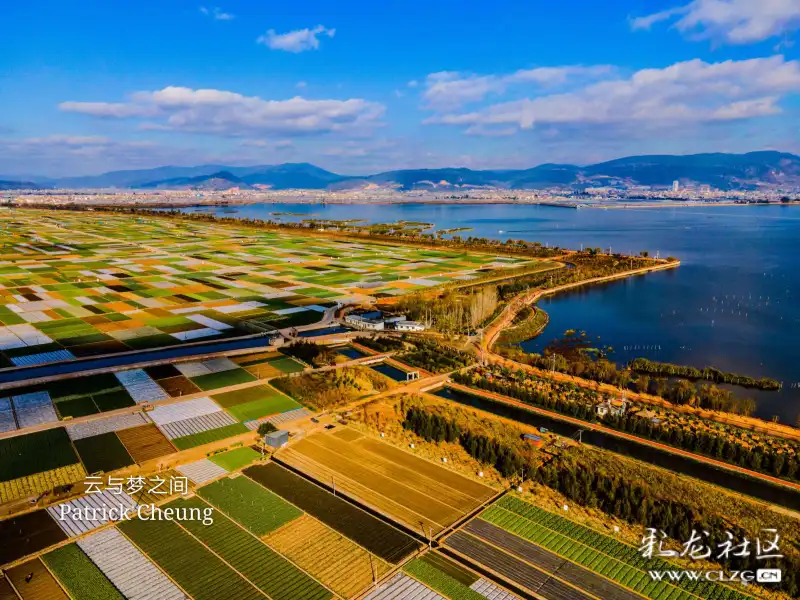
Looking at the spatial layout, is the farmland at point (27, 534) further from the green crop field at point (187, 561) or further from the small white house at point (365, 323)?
the small white house at point (365, 323)

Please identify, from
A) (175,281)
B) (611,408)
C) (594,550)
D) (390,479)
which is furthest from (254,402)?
(175,281)

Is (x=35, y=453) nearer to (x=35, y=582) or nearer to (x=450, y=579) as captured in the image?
(x=35, y=582)

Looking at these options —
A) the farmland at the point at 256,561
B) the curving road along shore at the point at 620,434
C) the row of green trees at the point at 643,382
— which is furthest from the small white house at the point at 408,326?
the farmland at the point at 256,561

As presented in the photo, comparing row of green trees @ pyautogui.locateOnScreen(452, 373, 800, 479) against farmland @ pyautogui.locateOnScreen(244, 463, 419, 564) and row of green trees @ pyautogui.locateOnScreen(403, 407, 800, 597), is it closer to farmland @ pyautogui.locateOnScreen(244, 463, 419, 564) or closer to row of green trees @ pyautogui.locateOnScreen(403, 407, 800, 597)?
row of green trees @ pyautogui.locateOnScreen(403, 407, 800, 597)

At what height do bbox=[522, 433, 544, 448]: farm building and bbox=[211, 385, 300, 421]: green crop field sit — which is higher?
bbox=[211, 385, 300, 421]: green crop field

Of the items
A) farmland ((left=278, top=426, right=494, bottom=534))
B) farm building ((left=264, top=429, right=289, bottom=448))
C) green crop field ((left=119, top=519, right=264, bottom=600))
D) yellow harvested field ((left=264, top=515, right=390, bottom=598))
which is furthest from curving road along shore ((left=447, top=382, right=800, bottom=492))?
green crop field ((left=119, top=519, right=264, bottom=600))

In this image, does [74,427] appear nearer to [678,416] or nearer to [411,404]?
[411,404]

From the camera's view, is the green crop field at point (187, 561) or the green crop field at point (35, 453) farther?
the green crop field at point (35, 453)
